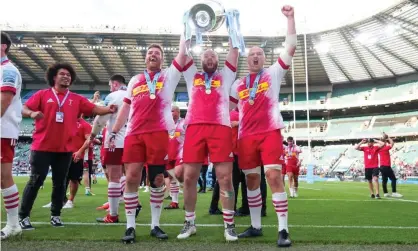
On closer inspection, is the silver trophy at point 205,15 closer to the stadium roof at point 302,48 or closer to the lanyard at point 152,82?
the lanyard at point 152,82

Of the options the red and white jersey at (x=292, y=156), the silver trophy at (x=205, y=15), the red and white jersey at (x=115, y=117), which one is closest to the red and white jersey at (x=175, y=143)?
the red and white jersey at (x=115, y=117)

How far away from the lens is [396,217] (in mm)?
6543

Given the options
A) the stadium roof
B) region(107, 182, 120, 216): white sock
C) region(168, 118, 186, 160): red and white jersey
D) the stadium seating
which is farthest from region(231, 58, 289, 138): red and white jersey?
the stadium seating

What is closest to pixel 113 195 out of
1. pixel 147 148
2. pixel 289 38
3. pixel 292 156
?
pixel 147 148

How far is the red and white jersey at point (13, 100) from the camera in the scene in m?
3.91

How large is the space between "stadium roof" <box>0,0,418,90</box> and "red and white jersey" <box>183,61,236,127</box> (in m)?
30.9

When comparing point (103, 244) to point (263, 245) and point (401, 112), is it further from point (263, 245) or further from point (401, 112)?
point (401, 112)

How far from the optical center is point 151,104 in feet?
14.5

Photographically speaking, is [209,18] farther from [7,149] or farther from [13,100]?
[7,149]

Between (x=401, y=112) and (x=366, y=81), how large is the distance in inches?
211

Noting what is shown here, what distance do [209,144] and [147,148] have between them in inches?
26.2

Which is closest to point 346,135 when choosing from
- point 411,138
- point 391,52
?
point 411,138

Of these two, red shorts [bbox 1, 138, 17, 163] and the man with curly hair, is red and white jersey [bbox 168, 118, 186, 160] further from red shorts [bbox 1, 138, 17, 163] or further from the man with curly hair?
red shorts [bbox 1, 138, 17, 163]

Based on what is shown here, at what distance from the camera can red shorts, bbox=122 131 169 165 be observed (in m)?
4.29
